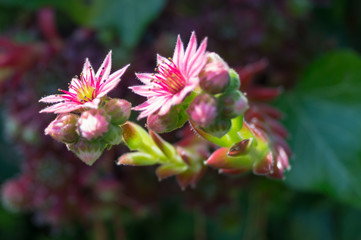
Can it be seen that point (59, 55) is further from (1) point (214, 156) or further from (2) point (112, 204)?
(1) point (214, 156)

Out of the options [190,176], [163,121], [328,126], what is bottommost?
[328,126]

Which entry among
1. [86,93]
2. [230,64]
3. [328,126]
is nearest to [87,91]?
[86,93]

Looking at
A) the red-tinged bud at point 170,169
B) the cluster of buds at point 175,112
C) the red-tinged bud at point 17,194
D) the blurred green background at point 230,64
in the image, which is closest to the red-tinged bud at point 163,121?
the cluster of buds at point 175,112

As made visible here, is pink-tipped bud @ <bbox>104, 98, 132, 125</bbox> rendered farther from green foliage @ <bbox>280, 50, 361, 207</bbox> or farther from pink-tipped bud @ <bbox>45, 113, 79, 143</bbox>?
green foliage @ <bbox>280, 50, 361, 207</bbox>

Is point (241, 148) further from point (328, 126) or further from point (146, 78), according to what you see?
point (328, 126)

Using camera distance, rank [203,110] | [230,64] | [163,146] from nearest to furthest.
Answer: [203,110], [163,146], [230,64]
